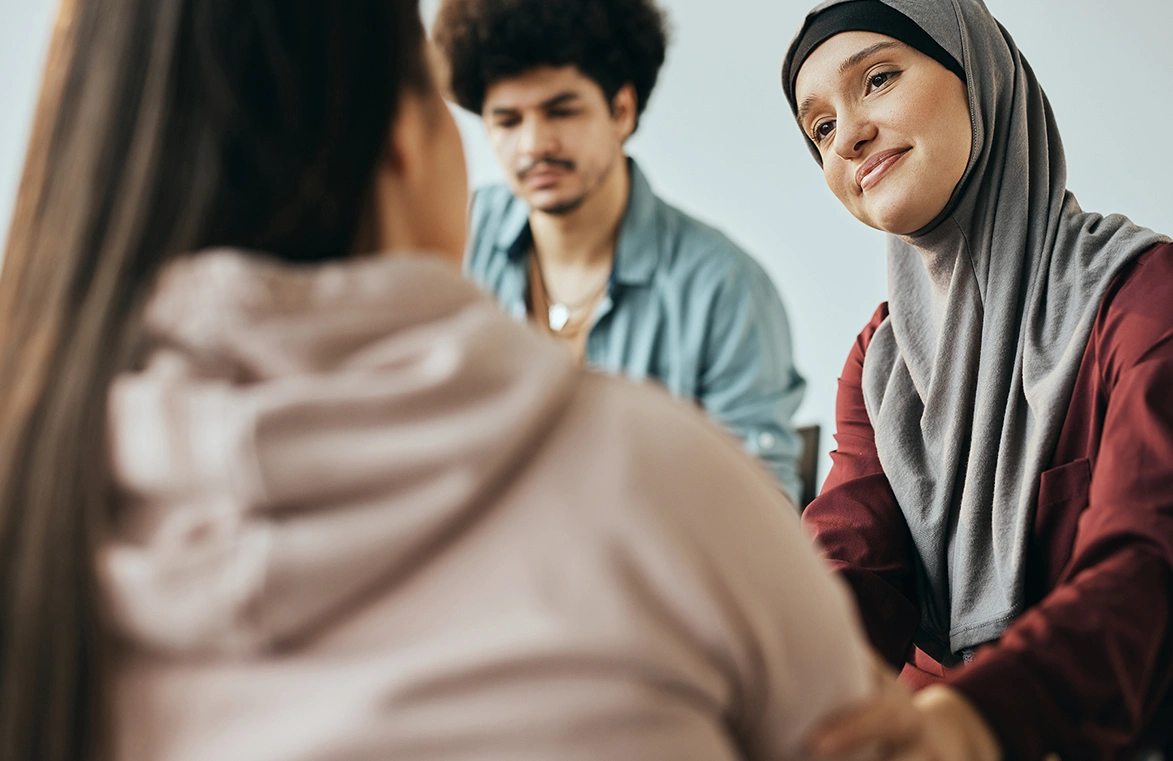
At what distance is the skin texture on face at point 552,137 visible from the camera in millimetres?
2166

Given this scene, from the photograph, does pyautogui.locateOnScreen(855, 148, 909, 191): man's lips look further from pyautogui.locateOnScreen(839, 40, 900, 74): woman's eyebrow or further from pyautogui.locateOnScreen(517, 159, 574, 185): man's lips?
pyautogui.locateOnScreen(517, 159, 574, 185): man's lips

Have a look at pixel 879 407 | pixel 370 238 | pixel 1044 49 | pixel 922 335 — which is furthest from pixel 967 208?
pixel 1044 49

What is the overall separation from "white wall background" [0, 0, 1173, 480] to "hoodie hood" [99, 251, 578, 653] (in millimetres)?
2320

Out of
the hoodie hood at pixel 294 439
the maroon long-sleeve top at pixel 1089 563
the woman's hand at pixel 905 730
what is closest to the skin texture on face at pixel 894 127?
the maroon long-sleeve top at pixel 1089 563

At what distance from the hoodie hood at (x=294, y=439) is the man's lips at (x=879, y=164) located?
945 millimetres

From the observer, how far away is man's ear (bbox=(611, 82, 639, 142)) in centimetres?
229

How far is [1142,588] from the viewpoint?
3.14 ft

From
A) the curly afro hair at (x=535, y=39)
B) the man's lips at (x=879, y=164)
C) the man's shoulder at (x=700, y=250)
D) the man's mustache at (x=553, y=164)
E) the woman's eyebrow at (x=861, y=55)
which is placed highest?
the curly afro hair at (x=535, y=39)

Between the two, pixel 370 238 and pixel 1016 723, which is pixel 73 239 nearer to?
pixel 370 238

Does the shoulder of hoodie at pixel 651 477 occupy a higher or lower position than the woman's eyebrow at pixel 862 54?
lower

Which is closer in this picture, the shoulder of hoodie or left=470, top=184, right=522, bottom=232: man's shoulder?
the shoulder of hoodie

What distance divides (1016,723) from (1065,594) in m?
0.17

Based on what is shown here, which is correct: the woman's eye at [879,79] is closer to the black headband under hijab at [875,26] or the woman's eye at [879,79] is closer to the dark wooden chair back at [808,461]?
the black headband under hijab at [875,26]

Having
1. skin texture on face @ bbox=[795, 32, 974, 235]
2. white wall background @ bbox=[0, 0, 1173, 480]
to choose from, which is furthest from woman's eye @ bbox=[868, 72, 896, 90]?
white wall background @ bbox=[0, 0, 1173, 480]
